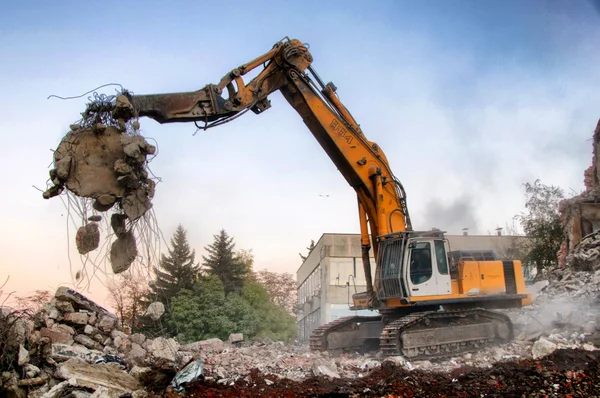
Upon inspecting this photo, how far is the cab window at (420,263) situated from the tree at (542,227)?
17.7m

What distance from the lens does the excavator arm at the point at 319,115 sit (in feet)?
26.2

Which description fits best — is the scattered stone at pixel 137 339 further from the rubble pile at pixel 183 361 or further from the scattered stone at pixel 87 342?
the scattered stone at pixel 87 342

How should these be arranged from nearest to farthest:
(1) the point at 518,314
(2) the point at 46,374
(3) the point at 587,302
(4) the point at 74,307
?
1. (2) the point at 46,374
2. (4) the point at 74,307
3. (3) the point at 587,302
4. (1) the point at 518,314

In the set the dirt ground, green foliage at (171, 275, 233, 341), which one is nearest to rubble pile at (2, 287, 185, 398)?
the dirt ground

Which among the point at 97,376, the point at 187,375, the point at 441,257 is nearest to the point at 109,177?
the point at 97,376

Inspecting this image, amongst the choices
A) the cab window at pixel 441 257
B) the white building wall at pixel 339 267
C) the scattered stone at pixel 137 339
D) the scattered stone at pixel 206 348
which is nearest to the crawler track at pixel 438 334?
the cab window at pixel 441 257

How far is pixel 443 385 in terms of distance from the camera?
21.6 feet

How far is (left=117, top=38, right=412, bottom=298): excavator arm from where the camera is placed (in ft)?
26.2

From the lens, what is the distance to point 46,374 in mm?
6484

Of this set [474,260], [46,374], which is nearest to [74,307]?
[46,374]

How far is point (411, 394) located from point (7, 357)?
16.0 ft

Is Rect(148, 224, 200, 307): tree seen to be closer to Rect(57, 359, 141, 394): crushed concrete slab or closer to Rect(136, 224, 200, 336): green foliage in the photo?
Rect(136, 224, 200, 336): green foliage

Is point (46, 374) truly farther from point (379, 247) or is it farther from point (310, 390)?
point (379, 247)

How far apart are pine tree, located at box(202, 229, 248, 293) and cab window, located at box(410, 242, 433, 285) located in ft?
72.1
